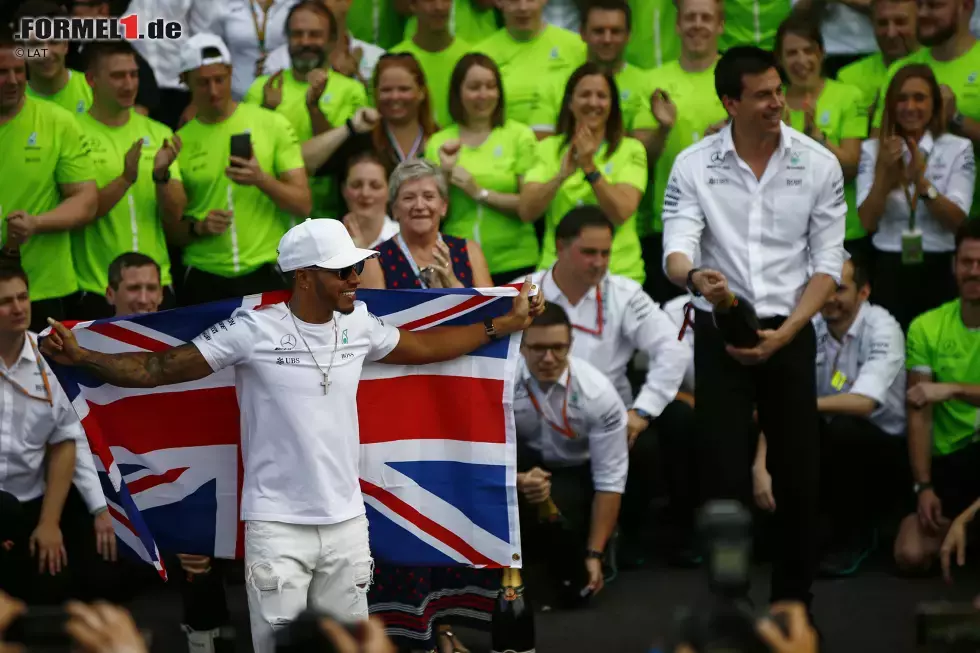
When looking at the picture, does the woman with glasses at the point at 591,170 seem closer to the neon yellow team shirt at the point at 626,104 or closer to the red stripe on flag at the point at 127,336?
the neon yellow team shirt at the point at 626,104

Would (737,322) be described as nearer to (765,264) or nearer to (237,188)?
(765,264)

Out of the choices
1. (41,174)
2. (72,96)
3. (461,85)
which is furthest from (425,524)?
(72,96)

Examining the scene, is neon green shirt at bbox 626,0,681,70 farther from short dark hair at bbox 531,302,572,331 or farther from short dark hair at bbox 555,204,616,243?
short dark hair at bbox 531,302,572,331

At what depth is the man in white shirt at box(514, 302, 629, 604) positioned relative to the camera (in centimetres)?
823

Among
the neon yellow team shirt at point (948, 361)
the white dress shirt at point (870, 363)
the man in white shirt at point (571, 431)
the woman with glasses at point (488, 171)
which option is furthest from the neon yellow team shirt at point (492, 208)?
the neon yellow team shirt at point (948, 361)

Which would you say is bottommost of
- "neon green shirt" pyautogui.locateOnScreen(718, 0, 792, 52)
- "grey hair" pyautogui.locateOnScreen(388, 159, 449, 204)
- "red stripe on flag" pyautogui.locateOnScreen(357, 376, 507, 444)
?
"red stripe on flag" pyautogui.locateOnScreen(357, 376, 507, 444)

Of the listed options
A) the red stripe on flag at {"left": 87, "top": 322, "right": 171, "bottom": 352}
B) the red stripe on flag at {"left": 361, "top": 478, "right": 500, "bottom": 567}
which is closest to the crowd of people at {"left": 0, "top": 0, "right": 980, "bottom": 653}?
the red stripe on flag at {"left": 87, "top": 322, "right": 171, "bottom": 352}

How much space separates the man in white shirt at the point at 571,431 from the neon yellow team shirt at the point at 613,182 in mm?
1169

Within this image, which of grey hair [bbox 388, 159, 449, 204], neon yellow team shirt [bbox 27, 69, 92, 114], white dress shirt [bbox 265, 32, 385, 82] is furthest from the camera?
white dress shirt [bbox 265, 32, 385, 82]

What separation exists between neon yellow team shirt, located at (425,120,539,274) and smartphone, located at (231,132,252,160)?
1.01 metres

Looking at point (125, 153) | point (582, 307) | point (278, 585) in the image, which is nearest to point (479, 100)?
point (582, 307)

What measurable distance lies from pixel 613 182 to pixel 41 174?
3.10 m

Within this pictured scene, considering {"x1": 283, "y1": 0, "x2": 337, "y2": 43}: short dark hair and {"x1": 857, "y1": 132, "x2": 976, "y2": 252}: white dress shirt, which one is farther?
{"x1": 283, "y1": 0, "x2": 337, "y2": 43}: short dark hair

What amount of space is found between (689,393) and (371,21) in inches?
137
